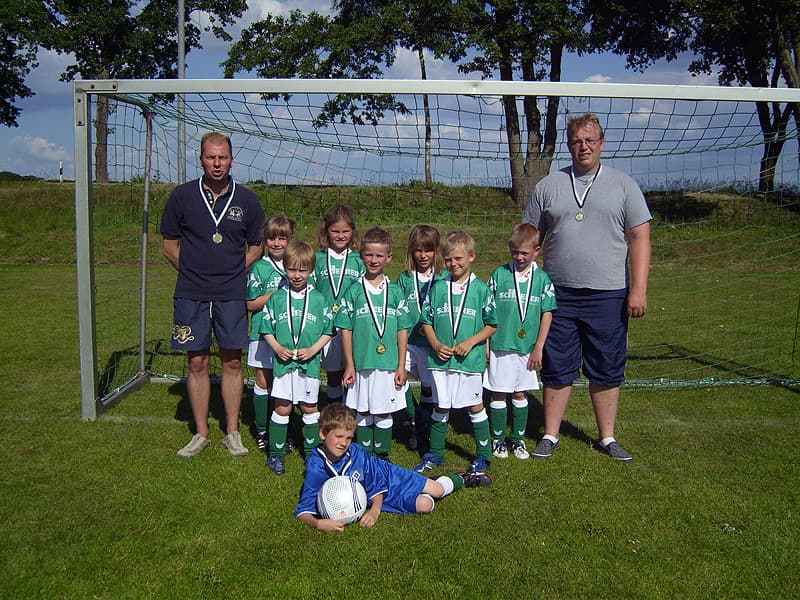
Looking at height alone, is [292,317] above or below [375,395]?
above

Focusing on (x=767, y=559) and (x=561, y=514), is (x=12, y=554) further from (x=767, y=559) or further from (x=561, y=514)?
(x=767, y=559)

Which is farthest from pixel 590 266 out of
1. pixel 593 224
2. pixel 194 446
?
pixel 194 446

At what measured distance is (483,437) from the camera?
4316mm

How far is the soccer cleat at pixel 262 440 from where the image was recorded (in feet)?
15.4

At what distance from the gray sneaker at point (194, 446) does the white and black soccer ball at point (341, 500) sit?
1.34 metres

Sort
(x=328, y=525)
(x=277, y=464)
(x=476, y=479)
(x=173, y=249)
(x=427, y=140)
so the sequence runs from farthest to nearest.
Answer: (x=427, y=140) < (x=173, y=249) < (x=277, y=464) < (x=476, y=479) < (x=328, y=525)

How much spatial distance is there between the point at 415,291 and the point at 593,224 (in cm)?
122

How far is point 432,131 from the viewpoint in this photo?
5820mm

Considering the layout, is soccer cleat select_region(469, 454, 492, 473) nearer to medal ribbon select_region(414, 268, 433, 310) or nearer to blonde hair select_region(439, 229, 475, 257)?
medal ribbon select_region(414, 268, 433, 310)

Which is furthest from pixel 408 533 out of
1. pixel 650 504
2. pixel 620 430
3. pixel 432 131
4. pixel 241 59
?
pixel 241 59

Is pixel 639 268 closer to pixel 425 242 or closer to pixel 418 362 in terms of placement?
pixel 425 242

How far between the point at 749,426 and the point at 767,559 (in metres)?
2.18

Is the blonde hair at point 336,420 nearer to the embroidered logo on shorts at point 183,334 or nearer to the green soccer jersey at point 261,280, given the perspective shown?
the green soccer jersey at point 261,280

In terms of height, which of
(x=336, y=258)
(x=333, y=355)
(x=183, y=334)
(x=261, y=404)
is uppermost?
(x=336, y=258)
